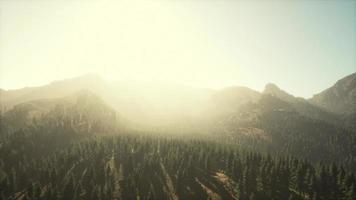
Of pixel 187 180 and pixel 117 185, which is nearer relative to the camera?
pixel 117 185

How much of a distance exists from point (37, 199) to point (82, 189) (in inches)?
886

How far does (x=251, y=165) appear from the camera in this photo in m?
181

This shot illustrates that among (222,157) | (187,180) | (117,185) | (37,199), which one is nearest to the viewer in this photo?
(37,199)

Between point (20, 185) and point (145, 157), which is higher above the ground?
point (145, 157)

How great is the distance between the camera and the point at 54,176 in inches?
6417

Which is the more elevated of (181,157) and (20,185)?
(181,157)

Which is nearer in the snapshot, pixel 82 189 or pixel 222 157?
pixel 82 189

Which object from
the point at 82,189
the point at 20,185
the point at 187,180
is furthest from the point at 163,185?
the point at 20,185

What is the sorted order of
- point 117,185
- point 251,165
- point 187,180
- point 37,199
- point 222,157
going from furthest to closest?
1. point 222,157
2. point 251,165
3. point 187,180
4. point 117,185
5. point 37,199

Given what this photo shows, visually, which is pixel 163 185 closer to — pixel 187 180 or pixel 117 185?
pixel 187 180

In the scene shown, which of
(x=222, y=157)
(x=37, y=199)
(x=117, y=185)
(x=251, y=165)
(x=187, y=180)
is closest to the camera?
(x=37, y=199)

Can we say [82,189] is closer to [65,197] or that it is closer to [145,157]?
[65,197]

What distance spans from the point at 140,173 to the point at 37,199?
190 feet

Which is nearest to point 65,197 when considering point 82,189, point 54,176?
point 82,189
